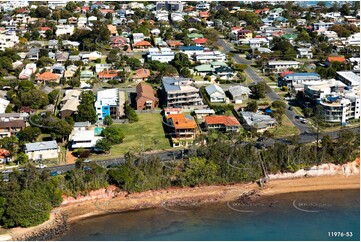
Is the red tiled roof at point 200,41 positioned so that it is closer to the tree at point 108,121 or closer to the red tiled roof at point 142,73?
the red tiled roof at point 142,73

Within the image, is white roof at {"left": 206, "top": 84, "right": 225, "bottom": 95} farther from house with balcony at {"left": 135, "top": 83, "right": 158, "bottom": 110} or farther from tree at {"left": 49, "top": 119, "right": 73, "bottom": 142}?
tree at {"left": 49, "top": 119, "right": 73, "bottom": 142}

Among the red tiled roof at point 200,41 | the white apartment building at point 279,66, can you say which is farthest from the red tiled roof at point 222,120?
the red tiled roof at point 200,41

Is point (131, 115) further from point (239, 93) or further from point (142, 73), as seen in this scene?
point (142, 73)

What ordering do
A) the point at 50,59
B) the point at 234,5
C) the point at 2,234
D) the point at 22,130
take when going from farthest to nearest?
1. the point at 234,5
2. the point at 50,59
3. the point at 22,130
4. the point at 2,234

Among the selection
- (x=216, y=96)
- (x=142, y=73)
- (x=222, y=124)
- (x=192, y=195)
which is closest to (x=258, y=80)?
(x=216, y=96)

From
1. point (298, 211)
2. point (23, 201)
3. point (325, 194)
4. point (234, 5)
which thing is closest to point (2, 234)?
point (23, 201)

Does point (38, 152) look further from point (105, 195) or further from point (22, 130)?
point (105, 195)
